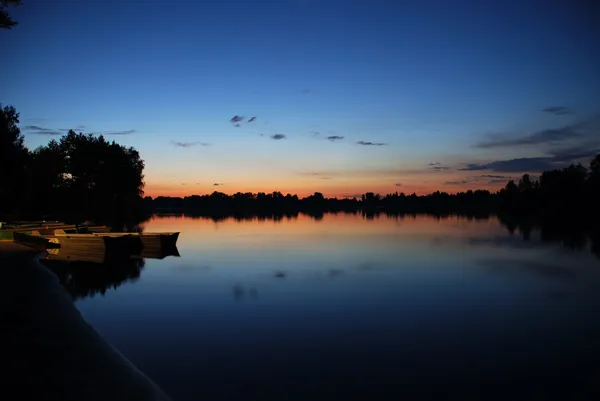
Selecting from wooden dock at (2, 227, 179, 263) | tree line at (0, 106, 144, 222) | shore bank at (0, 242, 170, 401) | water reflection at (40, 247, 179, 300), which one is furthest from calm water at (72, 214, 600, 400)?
tree line at (0, 106, 144, 222)

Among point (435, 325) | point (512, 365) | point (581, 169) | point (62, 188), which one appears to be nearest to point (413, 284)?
point (435, 325)

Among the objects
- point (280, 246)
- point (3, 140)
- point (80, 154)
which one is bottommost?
point (280, 246)

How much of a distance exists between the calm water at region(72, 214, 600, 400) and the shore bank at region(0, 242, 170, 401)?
0.98 metres

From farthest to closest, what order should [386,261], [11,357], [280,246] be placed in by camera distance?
[280,246], [386,261], [11,357]

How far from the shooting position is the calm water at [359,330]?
10930 mm

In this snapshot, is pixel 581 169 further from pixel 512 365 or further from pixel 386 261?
pixel 512 365

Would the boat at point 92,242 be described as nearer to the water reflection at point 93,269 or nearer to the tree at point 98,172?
the water reflection at point 93,269

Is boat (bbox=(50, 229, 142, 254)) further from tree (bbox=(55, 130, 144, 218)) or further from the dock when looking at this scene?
tree (bbox=(55, 130, 144, 218))

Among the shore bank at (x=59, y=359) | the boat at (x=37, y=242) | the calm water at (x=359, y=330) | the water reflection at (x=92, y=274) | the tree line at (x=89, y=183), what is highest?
the tree line at (x=89, y=183)

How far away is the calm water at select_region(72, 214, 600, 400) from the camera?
35.9ft

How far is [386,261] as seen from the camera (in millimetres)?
37469

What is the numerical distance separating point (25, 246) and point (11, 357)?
34.9 metres

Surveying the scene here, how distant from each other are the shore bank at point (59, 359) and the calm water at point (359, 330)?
0.98 metres

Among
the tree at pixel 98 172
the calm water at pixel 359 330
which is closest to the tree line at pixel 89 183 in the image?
the tree at pixel 98 172
